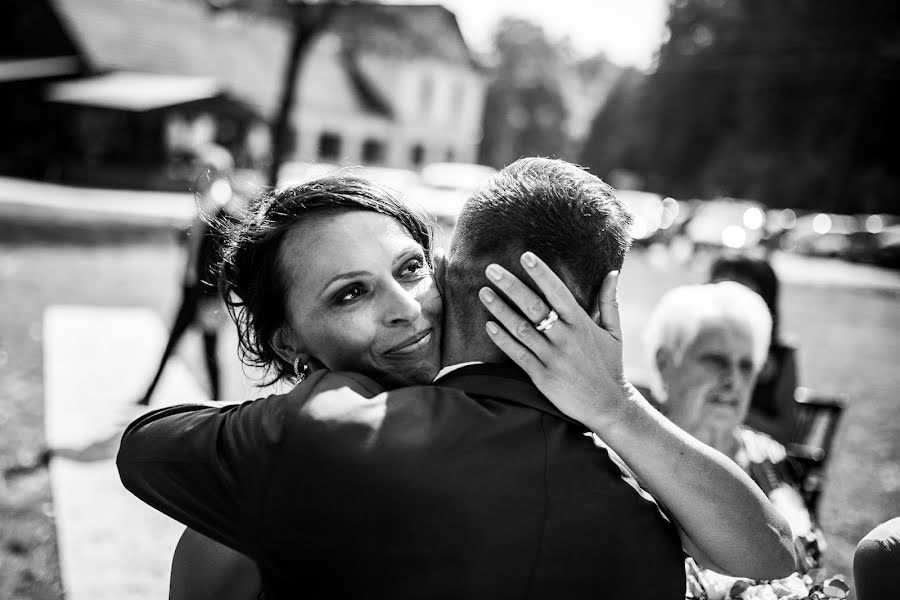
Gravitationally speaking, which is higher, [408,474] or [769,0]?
[769,0]

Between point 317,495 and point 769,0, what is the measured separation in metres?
48.2

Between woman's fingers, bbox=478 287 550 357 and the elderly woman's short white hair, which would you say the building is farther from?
woman's fingers, bbox=478 287 550 357

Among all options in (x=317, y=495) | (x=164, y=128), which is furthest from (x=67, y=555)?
(x=164, y=128)

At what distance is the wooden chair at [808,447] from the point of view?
3711 millimetres

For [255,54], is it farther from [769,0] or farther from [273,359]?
[273,359]

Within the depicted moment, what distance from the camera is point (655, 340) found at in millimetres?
3141

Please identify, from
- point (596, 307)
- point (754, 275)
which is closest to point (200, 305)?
point (754, 275)

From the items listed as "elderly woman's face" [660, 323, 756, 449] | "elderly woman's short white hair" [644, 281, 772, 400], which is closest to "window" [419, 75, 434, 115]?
"elderly woman's short white hair" [644, 281, 772, 400]

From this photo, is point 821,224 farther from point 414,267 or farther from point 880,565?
point 414,267

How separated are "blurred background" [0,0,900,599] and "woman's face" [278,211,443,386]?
37 centimetres

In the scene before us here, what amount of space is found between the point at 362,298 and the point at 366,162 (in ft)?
144

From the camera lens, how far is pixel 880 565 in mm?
1681

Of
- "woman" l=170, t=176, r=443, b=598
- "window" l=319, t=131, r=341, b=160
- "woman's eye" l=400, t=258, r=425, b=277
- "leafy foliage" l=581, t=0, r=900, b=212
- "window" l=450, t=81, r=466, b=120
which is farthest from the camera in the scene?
"window" l=450, t=81, r=466, b=120

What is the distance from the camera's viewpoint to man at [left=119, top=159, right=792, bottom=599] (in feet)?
4.11
